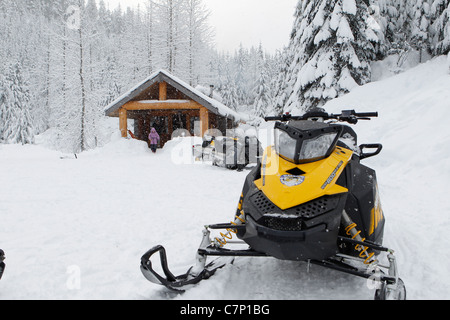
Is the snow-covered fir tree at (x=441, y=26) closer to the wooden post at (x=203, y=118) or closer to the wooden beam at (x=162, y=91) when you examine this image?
the wooden post at (x=203, y=118)

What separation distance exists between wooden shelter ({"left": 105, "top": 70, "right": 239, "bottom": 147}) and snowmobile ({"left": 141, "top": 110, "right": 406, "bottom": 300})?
14.1 m

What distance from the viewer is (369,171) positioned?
285 cm

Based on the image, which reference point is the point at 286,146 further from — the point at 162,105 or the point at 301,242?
the point at 162,105

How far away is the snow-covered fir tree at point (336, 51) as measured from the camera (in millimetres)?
14422

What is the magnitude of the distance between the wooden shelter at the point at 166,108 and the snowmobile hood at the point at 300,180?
14138 mm

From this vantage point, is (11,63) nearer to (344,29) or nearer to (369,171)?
(344,29)

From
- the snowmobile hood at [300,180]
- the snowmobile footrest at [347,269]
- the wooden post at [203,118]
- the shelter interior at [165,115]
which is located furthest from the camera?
the shelter interior at [165,115]

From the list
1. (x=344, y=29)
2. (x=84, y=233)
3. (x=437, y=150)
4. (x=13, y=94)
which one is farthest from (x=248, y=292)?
(x=13, y=94)

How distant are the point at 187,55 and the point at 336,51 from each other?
19.6 meters

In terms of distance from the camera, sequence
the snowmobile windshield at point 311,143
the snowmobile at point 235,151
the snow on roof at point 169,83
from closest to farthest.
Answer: the snowmobile windshield at point 311,143 < the snowmobile at point 235,151 < the snow on roof at point 169,83

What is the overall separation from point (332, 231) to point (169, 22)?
107 ft

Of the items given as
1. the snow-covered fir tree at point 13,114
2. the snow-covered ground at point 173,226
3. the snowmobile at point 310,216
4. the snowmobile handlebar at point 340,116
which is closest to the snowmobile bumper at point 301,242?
the snowmobile at point 310,216

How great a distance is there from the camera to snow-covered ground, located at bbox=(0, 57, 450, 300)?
96.7 inches
